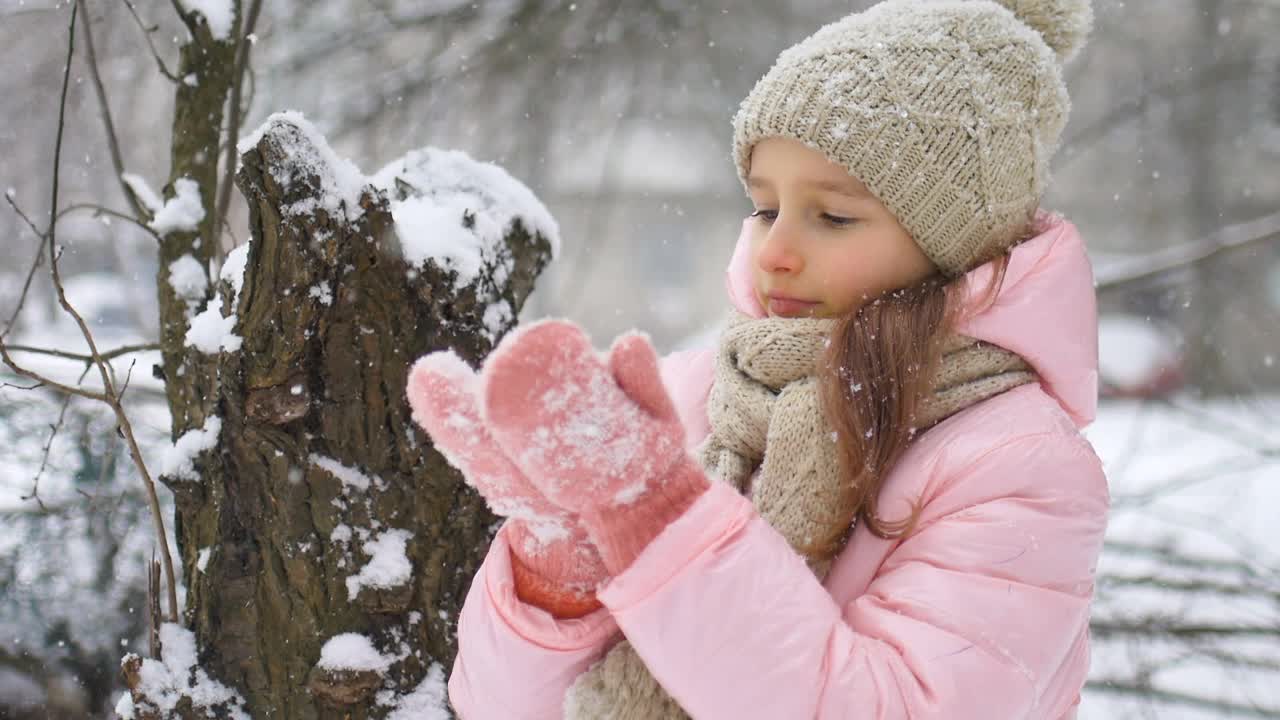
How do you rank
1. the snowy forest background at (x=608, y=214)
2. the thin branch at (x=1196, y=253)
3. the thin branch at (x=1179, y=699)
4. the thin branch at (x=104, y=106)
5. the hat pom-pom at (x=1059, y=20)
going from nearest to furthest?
the hat pom-pom at (x=1059, y=20) → the thin branch at (x=104, y=106) → the snowy forest background at (x=608, y=214) → the thin branch at (x=1196, y=253) → the thin branch at (x=1179, y=699)

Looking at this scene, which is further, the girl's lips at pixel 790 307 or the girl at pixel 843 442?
the girl's lips at pixel 790 307

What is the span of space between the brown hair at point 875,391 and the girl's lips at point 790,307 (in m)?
0.08

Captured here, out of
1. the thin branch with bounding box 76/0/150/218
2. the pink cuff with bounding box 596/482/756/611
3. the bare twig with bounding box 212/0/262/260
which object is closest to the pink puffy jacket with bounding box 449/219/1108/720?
the pink cuff with bounding box 596/482/756/611

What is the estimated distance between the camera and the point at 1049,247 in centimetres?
101

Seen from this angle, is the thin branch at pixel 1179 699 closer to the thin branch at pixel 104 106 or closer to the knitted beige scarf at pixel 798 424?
the knitted beige scarf at pixel 798 424

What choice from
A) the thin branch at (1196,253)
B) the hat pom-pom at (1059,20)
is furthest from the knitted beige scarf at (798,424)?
the thin branch at (1196,253)

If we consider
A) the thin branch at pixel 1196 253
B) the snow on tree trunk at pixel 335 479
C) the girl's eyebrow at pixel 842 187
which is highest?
the snow on tree trunk at pixel 335 479

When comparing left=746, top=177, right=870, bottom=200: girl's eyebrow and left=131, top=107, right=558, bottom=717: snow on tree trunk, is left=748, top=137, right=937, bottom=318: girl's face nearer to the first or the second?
left=746, top=177, right=870, bottom=200: girl's eyebrow

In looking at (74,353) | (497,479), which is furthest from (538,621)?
(74,353)

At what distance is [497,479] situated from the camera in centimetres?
75

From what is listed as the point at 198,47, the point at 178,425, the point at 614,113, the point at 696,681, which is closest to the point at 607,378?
the point at 696,681

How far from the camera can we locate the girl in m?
0.75

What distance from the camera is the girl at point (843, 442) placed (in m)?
0.75

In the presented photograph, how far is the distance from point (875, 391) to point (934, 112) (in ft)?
1.12
